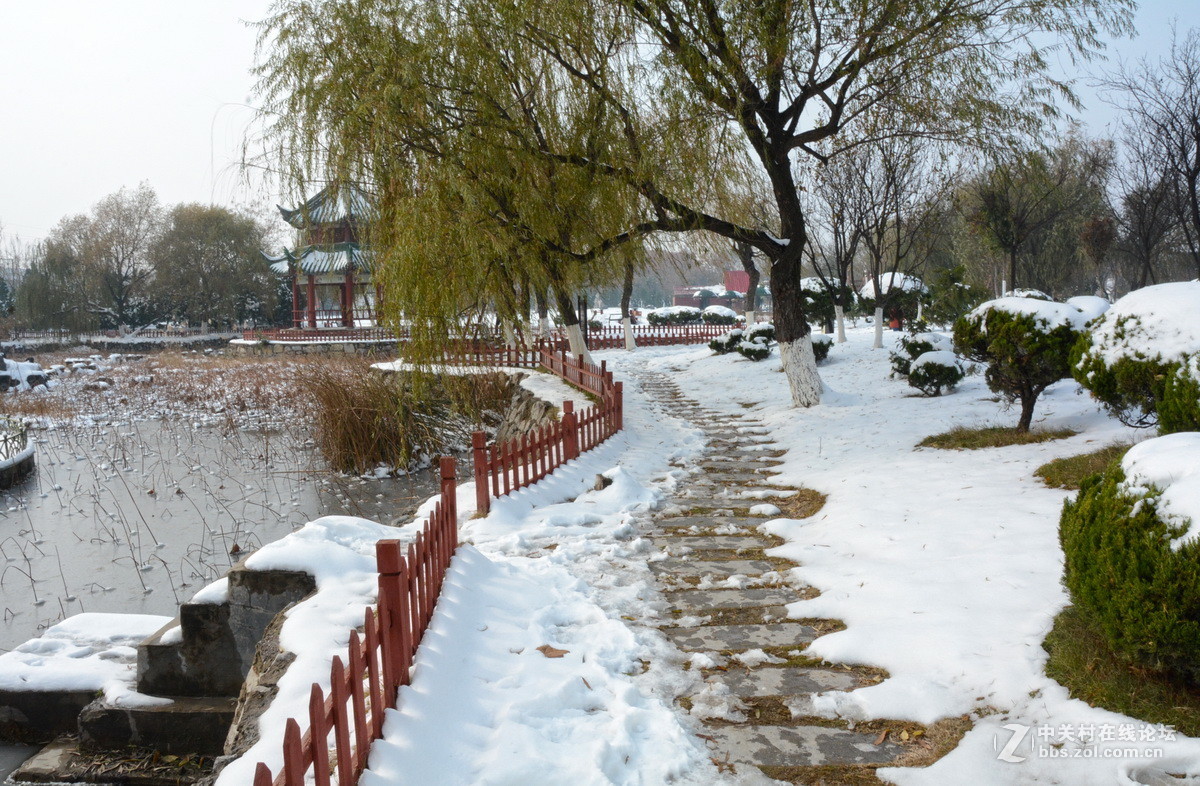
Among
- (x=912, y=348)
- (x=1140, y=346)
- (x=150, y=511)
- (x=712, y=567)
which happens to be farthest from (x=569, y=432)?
(x=912, y=348)

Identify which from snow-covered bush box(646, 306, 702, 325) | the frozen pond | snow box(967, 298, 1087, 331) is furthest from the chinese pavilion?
snow-covered bush box(646, 306, 702, 325)

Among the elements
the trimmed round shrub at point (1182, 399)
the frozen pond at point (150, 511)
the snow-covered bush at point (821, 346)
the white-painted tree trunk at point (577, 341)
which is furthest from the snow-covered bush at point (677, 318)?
the trimmed round shrub at point (1182, 399)

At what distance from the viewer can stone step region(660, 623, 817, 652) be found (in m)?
3.83

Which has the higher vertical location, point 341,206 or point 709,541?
point 341,206

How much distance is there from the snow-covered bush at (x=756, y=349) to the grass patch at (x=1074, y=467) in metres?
11.5

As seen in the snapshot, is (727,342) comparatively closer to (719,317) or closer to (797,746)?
(719,317)

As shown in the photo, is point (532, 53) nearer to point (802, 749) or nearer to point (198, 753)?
point (198, 753)

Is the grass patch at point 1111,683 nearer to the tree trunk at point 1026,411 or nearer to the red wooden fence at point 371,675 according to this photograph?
the red wooden fence at point 371,675

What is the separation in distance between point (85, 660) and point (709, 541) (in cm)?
440

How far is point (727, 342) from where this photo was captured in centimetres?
2031

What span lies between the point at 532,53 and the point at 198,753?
28.2ft

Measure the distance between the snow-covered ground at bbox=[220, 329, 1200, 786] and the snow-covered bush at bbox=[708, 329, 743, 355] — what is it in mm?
12565

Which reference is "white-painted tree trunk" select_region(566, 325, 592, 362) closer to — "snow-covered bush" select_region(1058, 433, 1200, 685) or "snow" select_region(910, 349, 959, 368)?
"snow" select_region(910, 349, 959, 368)

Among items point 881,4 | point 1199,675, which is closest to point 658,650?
point 1199,675
